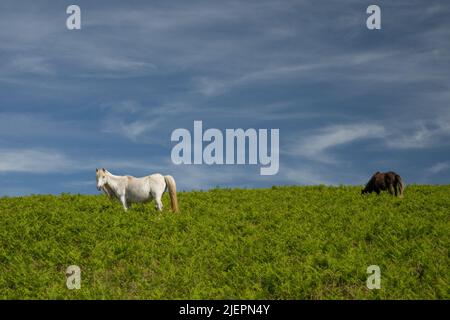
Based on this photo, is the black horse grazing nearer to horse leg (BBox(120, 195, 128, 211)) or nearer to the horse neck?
horse leg (BBox(120, 195, 128, 211))

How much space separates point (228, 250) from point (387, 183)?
12969 mm

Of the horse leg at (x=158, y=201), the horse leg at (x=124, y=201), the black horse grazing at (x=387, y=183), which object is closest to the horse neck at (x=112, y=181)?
the horse leg at (x=124, y=201)

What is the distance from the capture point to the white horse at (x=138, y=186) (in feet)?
63.8

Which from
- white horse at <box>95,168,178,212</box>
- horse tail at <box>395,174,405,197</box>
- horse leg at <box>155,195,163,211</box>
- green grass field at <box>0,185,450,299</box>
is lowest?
green grass field at <box>0,185,450,299</box>

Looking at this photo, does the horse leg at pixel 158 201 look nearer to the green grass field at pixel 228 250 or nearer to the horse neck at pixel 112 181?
the green grass field at pixel 228 250

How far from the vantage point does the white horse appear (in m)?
19.4

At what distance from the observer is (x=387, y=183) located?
2588 cm

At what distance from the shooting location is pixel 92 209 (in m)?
21.5

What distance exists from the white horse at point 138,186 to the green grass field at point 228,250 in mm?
574

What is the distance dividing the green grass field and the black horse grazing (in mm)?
2409

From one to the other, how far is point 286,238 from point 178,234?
3.39 meters

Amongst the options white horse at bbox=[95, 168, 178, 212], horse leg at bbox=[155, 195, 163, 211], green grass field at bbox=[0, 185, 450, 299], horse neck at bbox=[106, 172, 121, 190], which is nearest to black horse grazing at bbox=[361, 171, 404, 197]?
green grass field at bbox=[0, 185, 450, 299]
